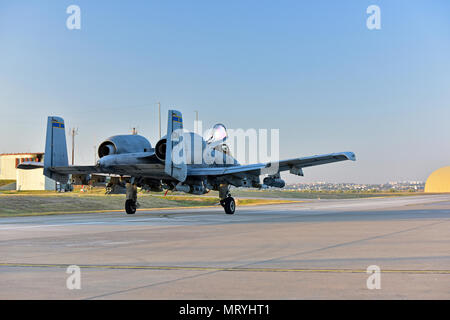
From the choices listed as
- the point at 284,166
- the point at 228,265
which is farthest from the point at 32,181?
the point at 228,265

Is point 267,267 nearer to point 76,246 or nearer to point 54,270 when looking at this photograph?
point 54,270

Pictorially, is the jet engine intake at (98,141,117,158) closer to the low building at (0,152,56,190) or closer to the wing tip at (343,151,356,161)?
the wing tip at (343,151,356,161)

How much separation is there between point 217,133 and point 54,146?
916cm

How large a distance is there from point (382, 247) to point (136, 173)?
646 inches

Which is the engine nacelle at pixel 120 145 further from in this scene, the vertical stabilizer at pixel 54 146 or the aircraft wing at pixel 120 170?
the vertical stabilizer at pixel 54 146

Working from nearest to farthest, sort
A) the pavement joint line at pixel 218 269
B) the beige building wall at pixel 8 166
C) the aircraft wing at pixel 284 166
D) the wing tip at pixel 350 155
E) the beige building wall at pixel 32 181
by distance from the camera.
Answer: the pavement joint line at pixel 218 269 < the wing tip at pixel 350 155 < the aircraft wing at pixel 284 166 < the beige building wall at pixel 32 181 < the beige building wall at pixel 8 166

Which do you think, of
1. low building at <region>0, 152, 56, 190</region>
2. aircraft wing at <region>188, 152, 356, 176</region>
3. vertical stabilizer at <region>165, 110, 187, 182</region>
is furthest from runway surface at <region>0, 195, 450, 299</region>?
low building at <region>0, 152, 56, 190</region>

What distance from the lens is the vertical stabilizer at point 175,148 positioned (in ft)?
75.2

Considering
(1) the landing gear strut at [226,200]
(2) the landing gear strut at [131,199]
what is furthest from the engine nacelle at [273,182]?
(2) the landing gear strut at [131,199]

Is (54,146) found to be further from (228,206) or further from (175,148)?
(228,206)

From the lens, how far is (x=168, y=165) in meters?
23.1

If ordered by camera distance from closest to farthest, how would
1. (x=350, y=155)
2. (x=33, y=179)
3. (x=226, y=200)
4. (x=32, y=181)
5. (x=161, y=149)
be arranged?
(x=350, y=155) < (x=161, y=149) < (x=226, y=200) < (x=33, y=179) < (x=32, y=181)

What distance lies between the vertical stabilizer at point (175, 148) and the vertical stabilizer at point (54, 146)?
20.6ft

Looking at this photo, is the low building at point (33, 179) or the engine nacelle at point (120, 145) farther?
the low building at point (33, 179)
